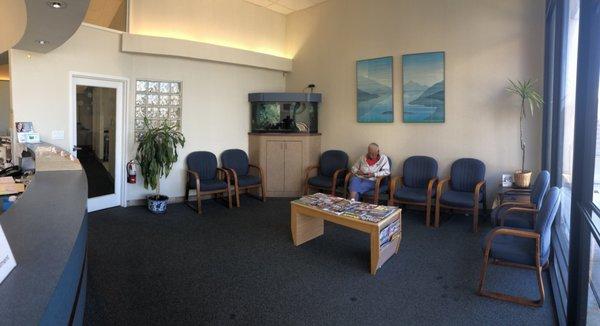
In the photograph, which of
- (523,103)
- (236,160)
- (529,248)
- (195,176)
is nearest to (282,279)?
(529,248)

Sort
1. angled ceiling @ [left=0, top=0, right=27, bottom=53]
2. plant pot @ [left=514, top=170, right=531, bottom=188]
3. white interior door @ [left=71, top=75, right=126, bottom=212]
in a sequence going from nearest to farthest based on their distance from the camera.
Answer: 1. angled ceiling @ [left=0, top=0, right=27, bottom=53]
2. plant pot @ [left=514, top=170, right=531, bottom=188]
3. white interior door @ [left=71, top=75, right=126, bottom=212]

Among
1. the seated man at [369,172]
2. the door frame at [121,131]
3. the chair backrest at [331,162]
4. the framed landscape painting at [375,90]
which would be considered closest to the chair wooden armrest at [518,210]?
the seated man at [369,172]

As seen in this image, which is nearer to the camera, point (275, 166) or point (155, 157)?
point (155, 157)

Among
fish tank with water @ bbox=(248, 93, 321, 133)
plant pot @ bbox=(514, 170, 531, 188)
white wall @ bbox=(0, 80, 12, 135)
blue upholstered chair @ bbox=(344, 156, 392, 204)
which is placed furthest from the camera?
white wall @ bbox=(0, 80, 12, 135)

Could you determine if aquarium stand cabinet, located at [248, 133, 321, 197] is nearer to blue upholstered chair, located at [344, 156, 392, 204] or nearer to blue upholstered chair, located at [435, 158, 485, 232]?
blue upholstered chair, located at [344, 156, 392, 204]

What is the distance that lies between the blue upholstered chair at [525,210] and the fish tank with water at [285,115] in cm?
358

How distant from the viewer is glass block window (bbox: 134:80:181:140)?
5.49m

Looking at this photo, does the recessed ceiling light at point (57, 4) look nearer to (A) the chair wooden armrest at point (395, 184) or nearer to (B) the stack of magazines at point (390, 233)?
(B) the stack of magazines at point (390, 233)

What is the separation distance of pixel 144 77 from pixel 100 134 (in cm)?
109

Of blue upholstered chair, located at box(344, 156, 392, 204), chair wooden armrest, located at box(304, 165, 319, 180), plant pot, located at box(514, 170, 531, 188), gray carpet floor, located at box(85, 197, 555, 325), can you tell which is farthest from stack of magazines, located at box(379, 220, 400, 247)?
chair wooden armrest, located at box(304, 165, 319, 180)

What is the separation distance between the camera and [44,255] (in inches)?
49.0

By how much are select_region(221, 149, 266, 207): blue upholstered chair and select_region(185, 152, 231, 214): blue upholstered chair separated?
0.15 meters

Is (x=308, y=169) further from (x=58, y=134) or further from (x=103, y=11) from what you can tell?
(x=103, y=11)

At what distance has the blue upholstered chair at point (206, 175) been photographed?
17.9ft
